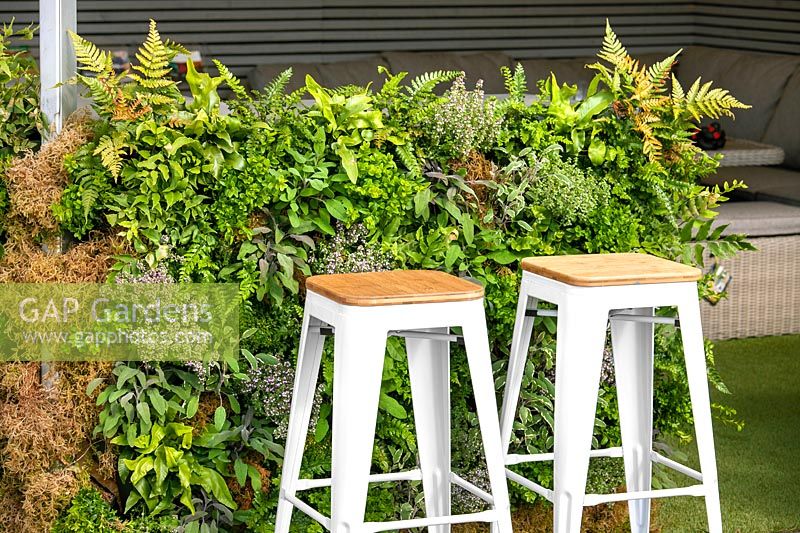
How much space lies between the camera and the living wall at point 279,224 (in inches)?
97.8

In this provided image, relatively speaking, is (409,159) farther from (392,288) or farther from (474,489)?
(474,489)

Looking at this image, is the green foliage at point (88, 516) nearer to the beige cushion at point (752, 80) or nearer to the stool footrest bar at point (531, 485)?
the stool footrest bar at point (531, 485)

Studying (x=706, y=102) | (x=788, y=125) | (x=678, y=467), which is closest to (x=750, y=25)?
(x=788, y=125)

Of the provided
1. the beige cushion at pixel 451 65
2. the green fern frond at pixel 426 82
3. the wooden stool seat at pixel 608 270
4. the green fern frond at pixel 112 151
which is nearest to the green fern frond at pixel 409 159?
the green fern frond at pixel 426 82

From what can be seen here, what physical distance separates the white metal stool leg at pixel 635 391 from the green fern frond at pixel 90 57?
1238mm

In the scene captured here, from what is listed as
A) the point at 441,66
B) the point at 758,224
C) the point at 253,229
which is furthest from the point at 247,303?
the point at 441,66

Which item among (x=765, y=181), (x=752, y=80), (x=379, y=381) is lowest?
(x=379, y=381)

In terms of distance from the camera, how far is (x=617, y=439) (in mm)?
2857

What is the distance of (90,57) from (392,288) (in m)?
0.84

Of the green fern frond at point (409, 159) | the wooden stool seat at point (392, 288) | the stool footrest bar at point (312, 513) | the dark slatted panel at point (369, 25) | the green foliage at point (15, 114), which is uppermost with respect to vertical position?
the dark slatted panel at point (369, 25)

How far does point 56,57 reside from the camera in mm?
2529

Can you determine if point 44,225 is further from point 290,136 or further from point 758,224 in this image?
point 758,224

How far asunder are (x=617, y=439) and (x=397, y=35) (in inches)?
192

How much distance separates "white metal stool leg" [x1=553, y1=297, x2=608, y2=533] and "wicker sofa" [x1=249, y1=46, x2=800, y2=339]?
8.43 feet
